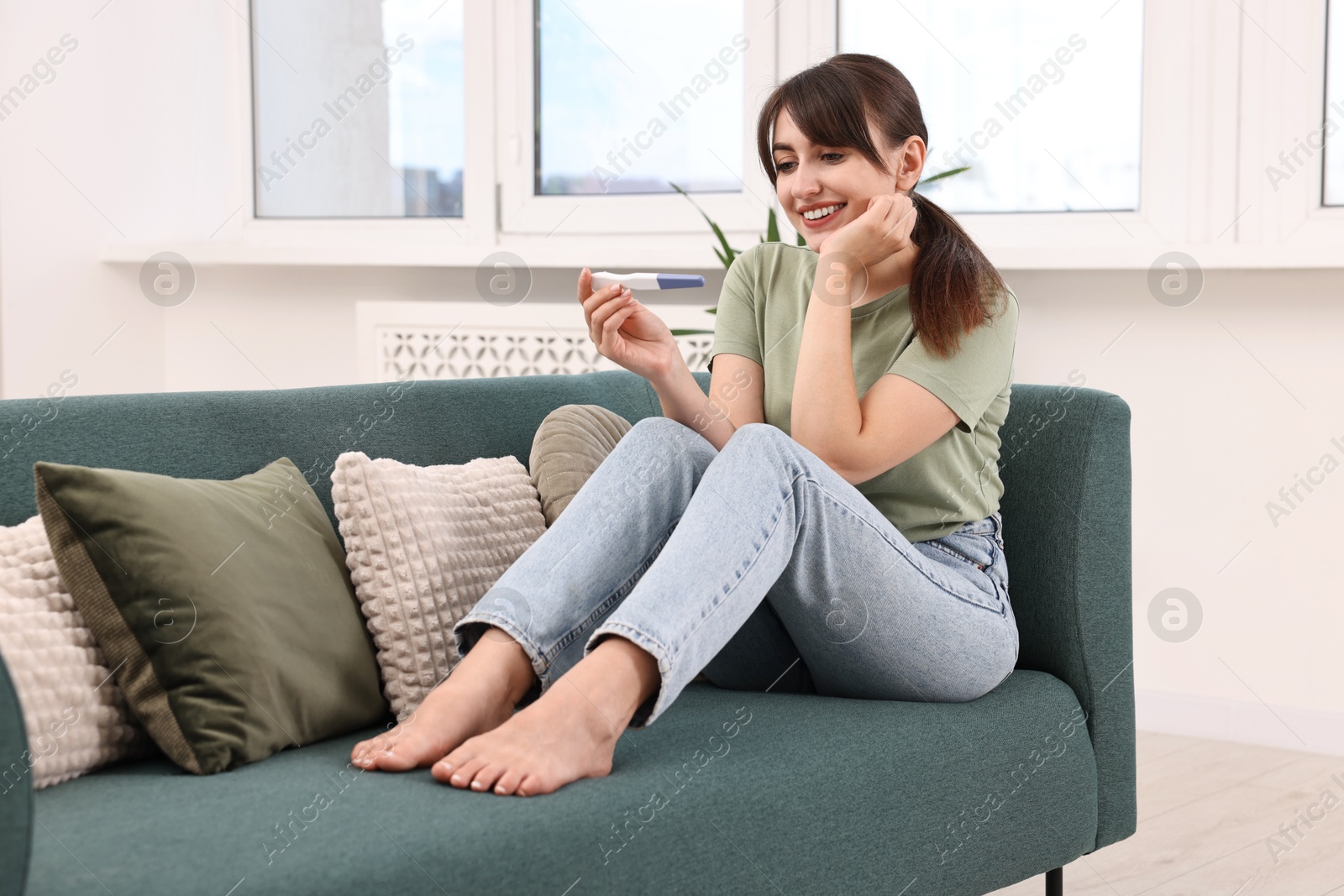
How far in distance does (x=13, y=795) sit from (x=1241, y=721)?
2370 millimetres

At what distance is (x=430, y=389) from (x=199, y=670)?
0.60 m

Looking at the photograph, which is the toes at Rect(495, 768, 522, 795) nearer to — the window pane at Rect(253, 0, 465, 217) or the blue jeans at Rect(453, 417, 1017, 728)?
the blue jeans at Rect(453, 417, 1017, 728)

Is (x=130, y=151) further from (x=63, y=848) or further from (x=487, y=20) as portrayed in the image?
(x=63, y=848)

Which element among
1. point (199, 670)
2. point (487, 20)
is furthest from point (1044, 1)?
point (199, 670)

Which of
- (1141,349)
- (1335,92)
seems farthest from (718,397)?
(1335,92)

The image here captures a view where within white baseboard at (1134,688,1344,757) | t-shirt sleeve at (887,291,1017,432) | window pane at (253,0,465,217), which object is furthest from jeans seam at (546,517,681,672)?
window pane at (253,0,465,217)

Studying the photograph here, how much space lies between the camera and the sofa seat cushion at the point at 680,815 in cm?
97

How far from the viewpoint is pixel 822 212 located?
5.51 ft

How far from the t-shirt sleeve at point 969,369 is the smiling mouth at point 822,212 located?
217 mm

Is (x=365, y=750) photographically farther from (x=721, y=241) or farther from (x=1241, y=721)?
(x=1241, y=721)

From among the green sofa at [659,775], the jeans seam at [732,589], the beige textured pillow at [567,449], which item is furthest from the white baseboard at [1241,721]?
the jeans seam at [732,589]

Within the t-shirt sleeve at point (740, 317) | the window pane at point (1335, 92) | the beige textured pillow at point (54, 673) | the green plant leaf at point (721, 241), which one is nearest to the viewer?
the beige textured pillow at point (54, 673)

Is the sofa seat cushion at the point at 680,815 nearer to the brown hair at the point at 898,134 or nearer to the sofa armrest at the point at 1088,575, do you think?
the sofa armrest at the point at 1088,575

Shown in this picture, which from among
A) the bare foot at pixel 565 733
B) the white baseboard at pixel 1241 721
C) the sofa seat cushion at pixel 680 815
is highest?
the bare foot at pixel 565 733
